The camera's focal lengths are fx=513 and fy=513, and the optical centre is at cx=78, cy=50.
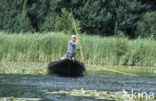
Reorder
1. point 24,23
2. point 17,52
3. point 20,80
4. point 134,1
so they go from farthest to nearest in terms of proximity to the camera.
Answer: point 134,1
point 24,23
point 17,52
point 20,80

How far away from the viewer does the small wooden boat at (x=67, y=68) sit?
25172 mm

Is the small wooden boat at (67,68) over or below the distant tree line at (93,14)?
below

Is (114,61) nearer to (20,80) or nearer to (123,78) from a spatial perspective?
(123,78)

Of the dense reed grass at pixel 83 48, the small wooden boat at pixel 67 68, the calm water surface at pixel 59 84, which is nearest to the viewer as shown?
the calm water surface at pixel 59 84

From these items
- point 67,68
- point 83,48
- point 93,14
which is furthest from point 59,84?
point 93,14

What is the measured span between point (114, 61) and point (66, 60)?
8.91 m

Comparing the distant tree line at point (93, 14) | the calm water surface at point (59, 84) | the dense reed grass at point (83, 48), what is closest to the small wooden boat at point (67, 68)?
the calm water surface at point (59, 84)

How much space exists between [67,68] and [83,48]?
841 cm

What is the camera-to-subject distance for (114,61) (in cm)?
3341

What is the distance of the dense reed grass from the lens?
32156mm

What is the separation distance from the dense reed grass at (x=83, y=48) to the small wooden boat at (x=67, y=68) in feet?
20.7

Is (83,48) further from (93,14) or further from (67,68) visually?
(93,14)

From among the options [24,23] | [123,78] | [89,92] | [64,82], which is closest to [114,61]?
[123,78]

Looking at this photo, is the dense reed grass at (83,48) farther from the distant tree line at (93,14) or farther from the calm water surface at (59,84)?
the distant tree line at (93,14)
